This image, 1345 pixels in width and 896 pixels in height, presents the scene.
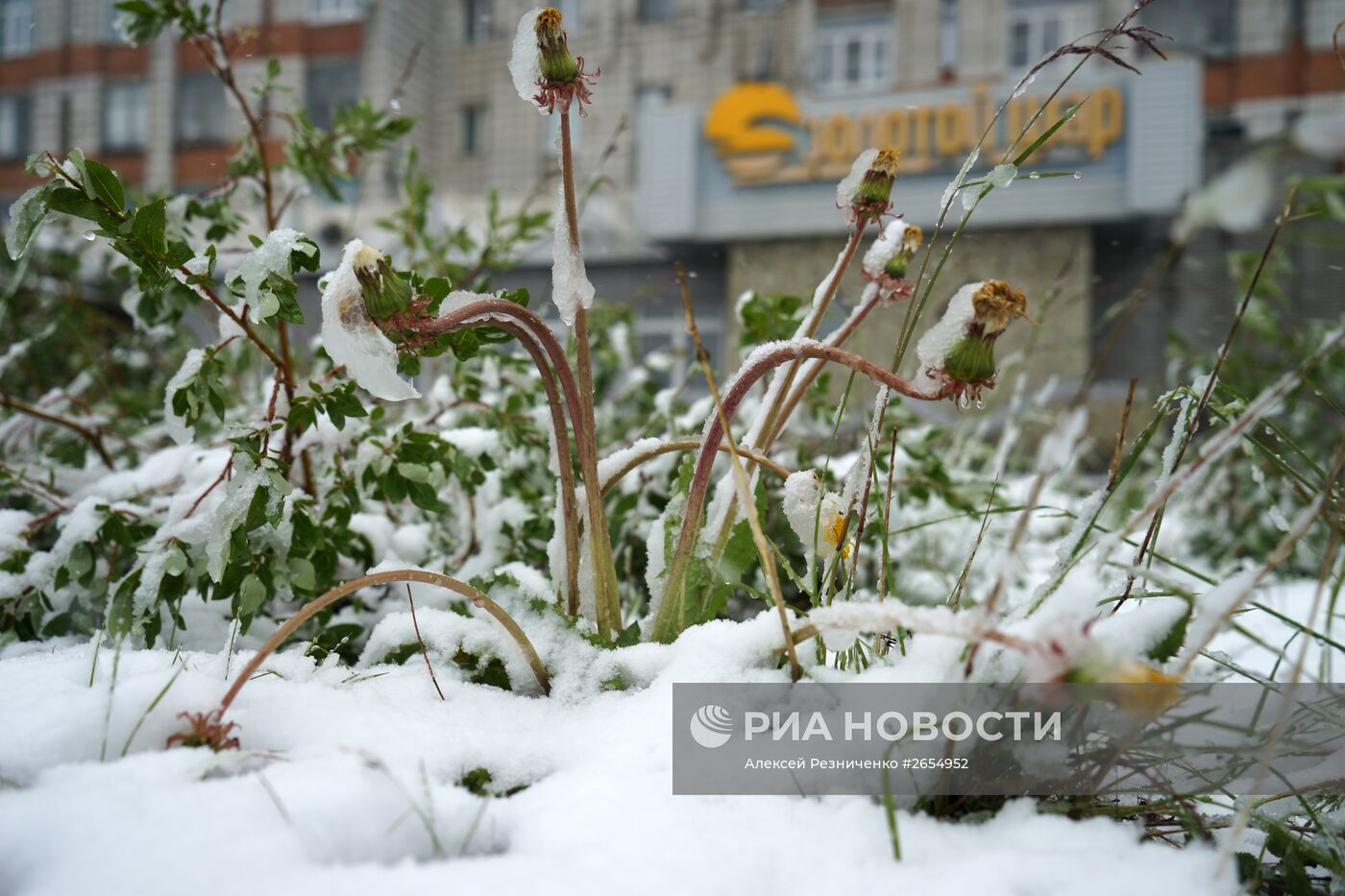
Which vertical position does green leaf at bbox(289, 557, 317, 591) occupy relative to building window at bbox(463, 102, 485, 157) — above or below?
below

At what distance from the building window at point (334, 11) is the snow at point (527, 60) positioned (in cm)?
1378

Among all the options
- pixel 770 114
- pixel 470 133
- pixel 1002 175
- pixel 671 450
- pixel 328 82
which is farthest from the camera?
pixel 328 82

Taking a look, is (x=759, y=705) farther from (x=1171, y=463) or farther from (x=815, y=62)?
(x=815, y=62)

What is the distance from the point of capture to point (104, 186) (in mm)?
701

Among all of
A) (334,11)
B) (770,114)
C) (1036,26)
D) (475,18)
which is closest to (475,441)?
(770,114)

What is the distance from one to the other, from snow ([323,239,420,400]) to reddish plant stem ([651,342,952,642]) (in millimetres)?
228

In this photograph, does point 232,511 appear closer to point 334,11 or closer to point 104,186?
point 104,186

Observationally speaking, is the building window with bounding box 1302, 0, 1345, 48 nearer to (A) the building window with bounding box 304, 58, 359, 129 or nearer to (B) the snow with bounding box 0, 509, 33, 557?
(A) the building window with bounding box 304, 58, 359, 129

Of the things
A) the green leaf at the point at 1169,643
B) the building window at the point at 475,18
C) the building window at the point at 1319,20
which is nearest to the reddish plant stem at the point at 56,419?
the green leaf at the point at 1169,643

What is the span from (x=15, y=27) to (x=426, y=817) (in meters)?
18.5

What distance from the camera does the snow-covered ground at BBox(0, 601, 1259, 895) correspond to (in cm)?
45

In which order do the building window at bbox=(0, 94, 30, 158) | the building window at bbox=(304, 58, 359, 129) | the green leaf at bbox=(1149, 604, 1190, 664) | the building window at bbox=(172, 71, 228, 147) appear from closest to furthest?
the green leaf at bbox=(1149, 604, 1190, 664) → the building window at bbox=(304, 58, 359, 129) → the building window at bbox=(172, 71, 228, 147) → the building window at bbox=(0, 94, 30, 158)

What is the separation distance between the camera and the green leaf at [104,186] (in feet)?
2.25

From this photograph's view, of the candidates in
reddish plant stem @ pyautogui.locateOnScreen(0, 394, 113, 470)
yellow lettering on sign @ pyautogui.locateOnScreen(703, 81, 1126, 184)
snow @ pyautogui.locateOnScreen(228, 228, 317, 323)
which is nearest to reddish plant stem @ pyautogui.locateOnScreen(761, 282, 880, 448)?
snow @ pyautogui.locateOnScreen(228, 228, 317, 323)
